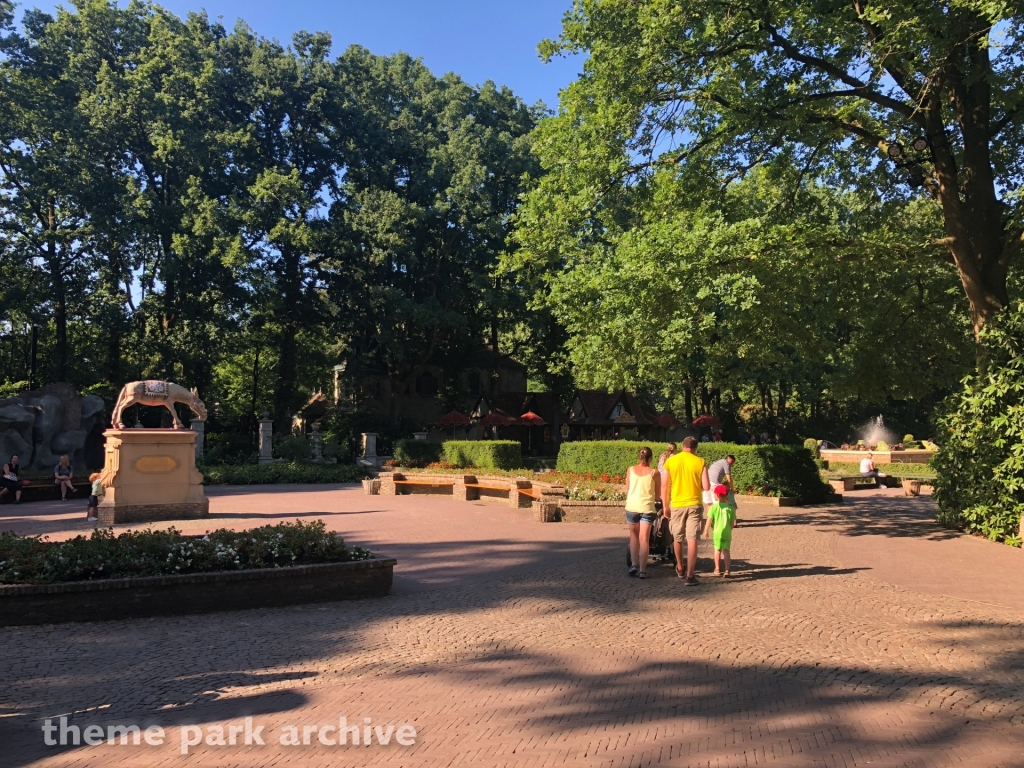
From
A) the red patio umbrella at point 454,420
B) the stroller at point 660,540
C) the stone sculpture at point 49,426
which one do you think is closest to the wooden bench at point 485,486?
the stroller at point 660,540

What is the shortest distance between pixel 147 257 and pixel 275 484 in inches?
682

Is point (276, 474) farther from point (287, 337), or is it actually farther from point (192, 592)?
point (192, 592)

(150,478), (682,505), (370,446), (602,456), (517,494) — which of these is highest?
(370,446)

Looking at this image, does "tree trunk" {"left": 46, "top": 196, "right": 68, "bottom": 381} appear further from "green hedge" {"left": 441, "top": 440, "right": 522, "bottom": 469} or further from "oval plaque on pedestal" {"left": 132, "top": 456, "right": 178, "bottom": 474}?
"oval plaque on pedestal" {"left": 132, "top": 456, "right": 178, "bottom": 474}

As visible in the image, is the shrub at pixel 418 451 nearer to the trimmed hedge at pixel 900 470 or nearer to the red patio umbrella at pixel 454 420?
the red patio umbrella at pixel 454 420

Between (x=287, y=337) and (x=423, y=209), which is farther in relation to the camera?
(x=287, y=337)

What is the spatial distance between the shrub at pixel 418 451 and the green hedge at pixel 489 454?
3325mm

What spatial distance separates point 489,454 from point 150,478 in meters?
12.0

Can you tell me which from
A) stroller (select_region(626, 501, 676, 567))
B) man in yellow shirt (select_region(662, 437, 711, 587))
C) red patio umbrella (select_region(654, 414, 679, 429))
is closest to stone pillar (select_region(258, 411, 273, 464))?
red patio umbrella (select_region(654, 414, 679, 429))

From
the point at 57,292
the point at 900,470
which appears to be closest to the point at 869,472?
the point at 900,470

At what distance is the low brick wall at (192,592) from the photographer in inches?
292

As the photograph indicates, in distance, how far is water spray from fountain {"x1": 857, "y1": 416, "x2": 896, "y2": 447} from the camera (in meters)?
51.0

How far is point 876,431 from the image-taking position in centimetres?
5144

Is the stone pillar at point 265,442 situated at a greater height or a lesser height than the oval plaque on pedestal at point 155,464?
greater
